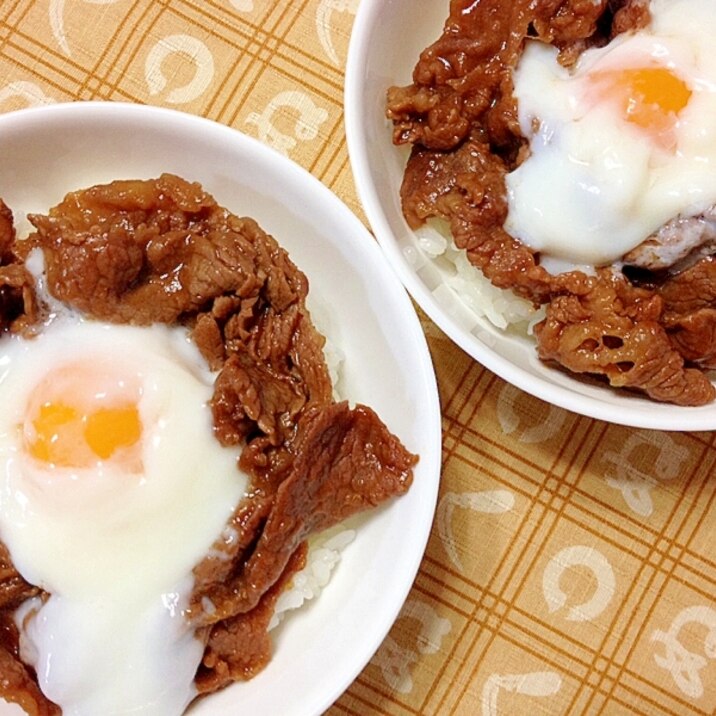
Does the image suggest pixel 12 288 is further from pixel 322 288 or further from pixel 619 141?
pixel 619 141

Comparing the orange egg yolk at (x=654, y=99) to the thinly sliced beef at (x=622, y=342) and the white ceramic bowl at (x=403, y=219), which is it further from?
the white ceramic bowl at (x=403, y=219)

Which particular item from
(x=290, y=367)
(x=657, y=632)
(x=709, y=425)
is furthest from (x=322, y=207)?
(x=657, y=632)

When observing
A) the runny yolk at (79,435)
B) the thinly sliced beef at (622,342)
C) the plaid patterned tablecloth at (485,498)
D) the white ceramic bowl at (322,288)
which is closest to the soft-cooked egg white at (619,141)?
the thinly sliced beef at (622,342)

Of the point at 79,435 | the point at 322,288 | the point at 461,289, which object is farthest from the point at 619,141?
the point at 79,435

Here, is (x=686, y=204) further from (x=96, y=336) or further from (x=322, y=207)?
(x=96, y=336)

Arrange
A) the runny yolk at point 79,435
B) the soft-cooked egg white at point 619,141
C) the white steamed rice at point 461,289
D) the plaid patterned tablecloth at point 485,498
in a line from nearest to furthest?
the runny yolk at point 79,435, the soft-cooked egg white at point 619,141, the white steamed rice at point 461,289, the plaid patterned tablecloth at point 485,498

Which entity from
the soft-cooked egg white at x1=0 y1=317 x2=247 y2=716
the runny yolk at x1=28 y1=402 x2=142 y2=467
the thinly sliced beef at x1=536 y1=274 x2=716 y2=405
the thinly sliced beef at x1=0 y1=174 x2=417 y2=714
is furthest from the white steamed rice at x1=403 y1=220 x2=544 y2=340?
the runny yolk at x1=28 y1=402 x2=142 y2=467
